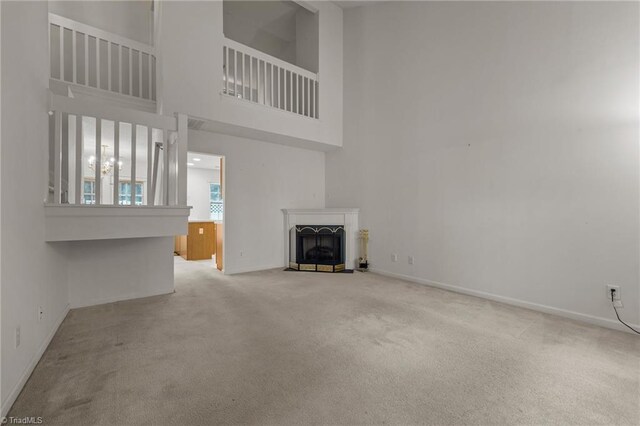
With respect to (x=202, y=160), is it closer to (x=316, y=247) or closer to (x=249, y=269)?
(x=249, y=269)

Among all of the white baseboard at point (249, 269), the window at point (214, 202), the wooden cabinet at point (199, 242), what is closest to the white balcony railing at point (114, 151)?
the white baseboard at point (249, 269)

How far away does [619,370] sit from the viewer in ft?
6.16

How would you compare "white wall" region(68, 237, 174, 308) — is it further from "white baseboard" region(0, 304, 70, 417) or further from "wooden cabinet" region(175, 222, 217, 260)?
"wooden cabinet" region(175, 222, 217, 260)

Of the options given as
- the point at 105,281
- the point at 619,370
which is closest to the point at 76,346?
the point at 105,281

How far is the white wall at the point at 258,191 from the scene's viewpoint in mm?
4570

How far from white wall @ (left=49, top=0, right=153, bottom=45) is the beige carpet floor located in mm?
4094

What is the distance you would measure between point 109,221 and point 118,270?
1.17 metres

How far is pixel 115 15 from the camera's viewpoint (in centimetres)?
448

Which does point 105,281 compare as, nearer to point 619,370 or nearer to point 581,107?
point 619,370

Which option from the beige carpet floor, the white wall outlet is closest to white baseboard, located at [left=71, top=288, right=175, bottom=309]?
the beige carpet floor

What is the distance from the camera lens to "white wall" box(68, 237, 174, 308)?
308 cm

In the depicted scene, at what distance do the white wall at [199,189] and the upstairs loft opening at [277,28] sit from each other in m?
4.19

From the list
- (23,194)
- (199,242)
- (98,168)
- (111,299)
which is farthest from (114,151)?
(199,242)

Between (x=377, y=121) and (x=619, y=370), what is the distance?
3860 mm
